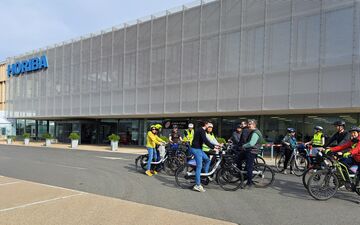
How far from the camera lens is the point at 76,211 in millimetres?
6094

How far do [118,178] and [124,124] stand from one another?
24.6 meters

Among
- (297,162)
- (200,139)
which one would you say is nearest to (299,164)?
(297,162)

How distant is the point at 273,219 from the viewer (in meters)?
5.88

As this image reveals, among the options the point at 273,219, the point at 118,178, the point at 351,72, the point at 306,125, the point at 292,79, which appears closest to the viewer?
the point at 273,219

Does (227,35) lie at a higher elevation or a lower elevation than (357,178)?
higher

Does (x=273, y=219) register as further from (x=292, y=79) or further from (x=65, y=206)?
(x=292, y=79)

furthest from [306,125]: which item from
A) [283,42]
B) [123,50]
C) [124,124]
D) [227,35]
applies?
[124,124]

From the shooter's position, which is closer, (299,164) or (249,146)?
(249,146)

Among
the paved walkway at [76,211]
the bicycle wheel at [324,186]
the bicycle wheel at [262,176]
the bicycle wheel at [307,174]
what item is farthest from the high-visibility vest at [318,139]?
the paved walkway at [76,211]

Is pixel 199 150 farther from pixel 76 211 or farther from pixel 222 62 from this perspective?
pixel 222 62

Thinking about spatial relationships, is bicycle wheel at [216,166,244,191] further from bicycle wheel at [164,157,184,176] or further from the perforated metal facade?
the perforated metal facade

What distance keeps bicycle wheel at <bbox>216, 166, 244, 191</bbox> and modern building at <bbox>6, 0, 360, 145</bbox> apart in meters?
11.8

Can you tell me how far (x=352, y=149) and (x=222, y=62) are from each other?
52.3 ft

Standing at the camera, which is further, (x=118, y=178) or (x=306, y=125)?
(x=306, y=125)
